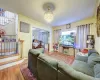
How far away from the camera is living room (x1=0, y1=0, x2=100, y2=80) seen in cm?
175

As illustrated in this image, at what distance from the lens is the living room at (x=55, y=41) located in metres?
1.75

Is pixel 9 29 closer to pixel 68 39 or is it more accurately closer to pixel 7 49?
pixel 7 49

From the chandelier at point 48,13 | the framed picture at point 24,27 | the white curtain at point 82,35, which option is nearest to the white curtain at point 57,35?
the white curtain at point 82,35

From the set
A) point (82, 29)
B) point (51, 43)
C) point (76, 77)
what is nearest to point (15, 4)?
point (76, 77)

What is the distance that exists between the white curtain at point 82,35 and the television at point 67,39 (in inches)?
14.1

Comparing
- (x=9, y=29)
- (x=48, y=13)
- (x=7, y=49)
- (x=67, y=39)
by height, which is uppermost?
(x=48, y=13)

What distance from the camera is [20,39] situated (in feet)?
14.0

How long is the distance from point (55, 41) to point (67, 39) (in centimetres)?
148

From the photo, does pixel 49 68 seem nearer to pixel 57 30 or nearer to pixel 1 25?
pixel 1 25

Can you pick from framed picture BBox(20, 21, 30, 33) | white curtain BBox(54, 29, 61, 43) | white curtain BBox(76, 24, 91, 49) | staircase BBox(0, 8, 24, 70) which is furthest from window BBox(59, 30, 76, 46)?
staircase BBox(0, 8, 24, 70)

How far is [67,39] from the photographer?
5598 mm

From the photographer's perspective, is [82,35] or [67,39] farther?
[67,39]

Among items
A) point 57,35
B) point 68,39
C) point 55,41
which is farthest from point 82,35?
point 55,41

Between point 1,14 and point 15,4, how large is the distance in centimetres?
236
